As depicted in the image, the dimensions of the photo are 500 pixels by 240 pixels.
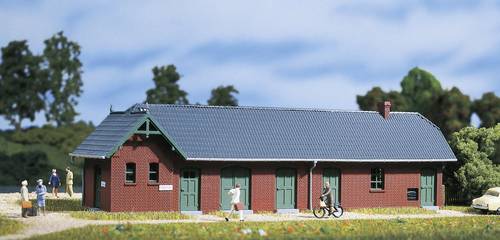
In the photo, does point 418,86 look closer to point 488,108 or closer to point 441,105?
point 441,105

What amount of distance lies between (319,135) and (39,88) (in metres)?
49.2

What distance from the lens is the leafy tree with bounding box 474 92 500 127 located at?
7631 centimetres

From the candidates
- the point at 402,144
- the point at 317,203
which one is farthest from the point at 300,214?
the point at 402,144

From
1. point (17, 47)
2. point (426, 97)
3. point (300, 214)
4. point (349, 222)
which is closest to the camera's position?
point (349, 222)

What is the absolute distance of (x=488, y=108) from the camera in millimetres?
77062

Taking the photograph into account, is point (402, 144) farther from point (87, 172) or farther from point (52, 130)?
point (52, 130)

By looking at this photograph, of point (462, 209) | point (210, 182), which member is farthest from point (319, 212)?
point (462, 209)

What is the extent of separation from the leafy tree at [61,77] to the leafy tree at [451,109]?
1501 inches

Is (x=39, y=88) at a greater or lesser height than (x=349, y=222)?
greater

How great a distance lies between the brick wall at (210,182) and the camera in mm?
36938

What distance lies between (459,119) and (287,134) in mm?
39844

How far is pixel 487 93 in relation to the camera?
7744 cm

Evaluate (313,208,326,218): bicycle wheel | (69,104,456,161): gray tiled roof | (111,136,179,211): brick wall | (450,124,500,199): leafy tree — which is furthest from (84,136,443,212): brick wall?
(450,124,500,199): leafy tree

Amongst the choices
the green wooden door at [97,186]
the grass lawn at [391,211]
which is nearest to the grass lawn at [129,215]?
the green wooden door at [97,186]
